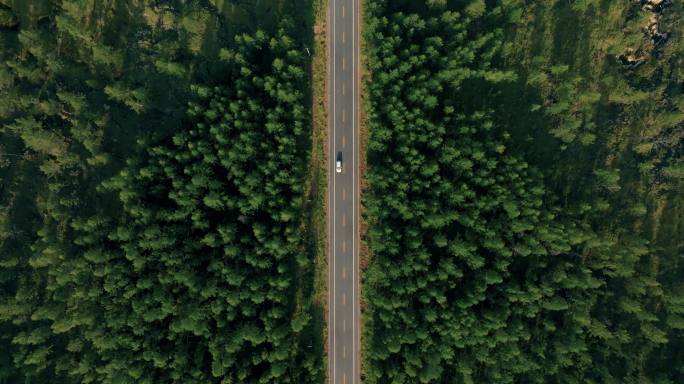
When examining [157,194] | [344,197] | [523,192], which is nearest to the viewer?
[523,192]

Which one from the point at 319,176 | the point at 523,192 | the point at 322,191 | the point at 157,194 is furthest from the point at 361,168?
the point at 157,194

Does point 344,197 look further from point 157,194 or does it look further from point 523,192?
point 157,194

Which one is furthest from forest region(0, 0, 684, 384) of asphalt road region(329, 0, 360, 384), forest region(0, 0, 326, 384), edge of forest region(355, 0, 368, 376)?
asphalt road region(329, 0, 360, 384)

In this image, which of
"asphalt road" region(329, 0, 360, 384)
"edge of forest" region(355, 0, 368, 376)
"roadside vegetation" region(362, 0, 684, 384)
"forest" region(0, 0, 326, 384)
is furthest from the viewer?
"edge of forest" region(355, 0, 368, 376)

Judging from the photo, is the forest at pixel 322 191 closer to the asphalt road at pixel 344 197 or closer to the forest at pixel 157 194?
the forest at pixel 157 194

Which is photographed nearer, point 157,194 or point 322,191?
point 157,194

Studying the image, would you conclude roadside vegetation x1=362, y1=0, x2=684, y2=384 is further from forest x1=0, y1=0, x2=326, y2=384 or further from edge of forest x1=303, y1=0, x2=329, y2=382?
forest x1=0, y1=0, x2=326, y2=384

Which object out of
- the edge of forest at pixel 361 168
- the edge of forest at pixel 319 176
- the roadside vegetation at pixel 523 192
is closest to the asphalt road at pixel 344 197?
the edge of forest at pixel 361 168
